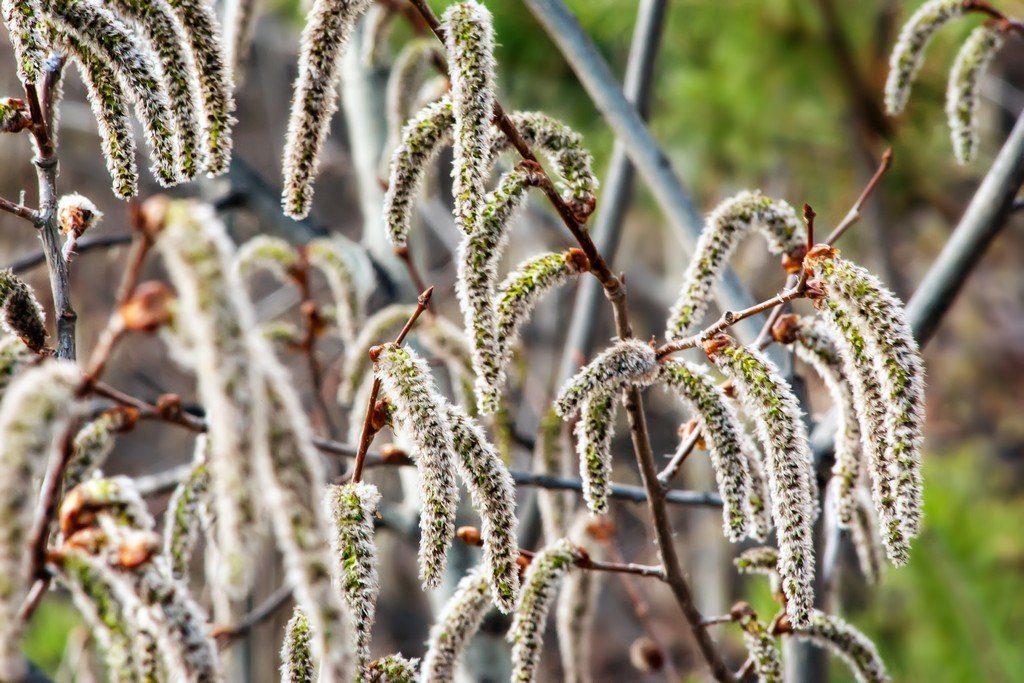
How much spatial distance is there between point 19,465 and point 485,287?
2.32 feet

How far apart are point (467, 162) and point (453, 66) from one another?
0.49ft

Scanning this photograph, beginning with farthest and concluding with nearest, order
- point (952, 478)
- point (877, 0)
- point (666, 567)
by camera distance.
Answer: point (952, 478)
point (877, 0)
point (666, 567)

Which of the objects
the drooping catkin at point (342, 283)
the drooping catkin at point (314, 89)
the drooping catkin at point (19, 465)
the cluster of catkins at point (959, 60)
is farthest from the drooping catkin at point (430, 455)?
the cluster of catkins at point (959, 60)

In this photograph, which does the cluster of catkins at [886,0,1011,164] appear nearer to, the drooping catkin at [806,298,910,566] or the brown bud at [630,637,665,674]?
the drooping catkin at [806,298,910,566]

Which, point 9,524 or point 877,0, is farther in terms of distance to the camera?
point 877,0

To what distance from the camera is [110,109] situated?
156cm

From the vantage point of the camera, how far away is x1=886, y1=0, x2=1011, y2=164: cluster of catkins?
233 centimetres

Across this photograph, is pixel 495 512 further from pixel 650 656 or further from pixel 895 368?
pixel 650 656

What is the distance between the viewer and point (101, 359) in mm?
1146

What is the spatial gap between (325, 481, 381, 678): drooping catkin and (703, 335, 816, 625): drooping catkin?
0.60 metres

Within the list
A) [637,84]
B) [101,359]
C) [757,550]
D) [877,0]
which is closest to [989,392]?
[877,0]

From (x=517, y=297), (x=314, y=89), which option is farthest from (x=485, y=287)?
(x=314, y=89)

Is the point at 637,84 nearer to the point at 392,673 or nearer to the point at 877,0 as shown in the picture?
the point at 392,673

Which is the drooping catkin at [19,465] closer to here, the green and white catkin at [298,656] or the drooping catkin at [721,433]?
the green and white catkin at [298,656]
